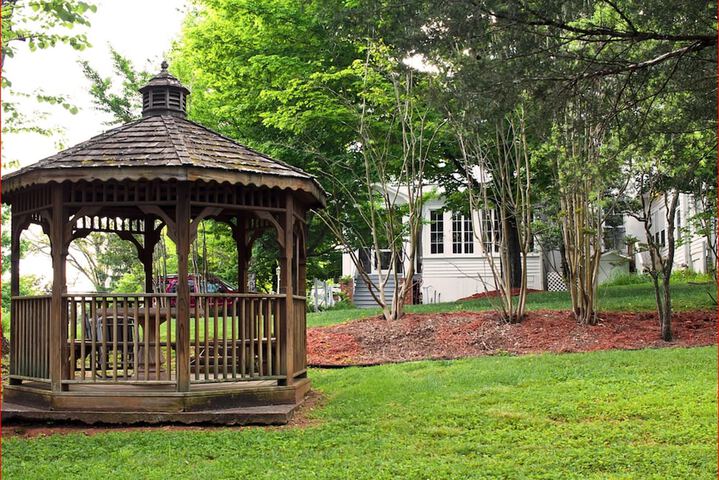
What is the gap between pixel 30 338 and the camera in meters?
9.96

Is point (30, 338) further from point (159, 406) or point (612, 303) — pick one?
point (612, 303)

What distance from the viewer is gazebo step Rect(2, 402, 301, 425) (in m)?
8.98

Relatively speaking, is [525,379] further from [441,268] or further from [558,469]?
[441,268]

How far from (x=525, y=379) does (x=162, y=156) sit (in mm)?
5595

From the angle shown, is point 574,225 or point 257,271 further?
point 257,271

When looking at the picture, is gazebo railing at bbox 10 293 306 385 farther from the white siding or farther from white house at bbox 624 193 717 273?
the white siding

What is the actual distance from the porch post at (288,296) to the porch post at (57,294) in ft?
8.90

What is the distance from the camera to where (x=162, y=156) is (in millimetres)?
9188

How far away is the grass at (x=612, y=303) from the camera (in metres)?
16.2

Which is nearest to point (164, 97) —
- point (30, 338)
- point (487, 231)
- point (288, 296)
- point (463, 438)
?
point (288, 296)

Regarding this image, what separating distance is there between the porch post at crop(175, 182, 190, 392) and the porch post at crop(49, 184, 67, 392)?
145cm

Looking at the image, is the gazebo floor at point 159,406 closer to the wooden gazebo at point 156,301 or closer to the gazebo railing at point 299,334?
the wooden gazebo at point 156,301

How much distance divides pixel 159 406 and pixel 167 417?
0.62 feet

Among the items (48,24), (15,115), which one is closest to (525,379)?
(48,24)
